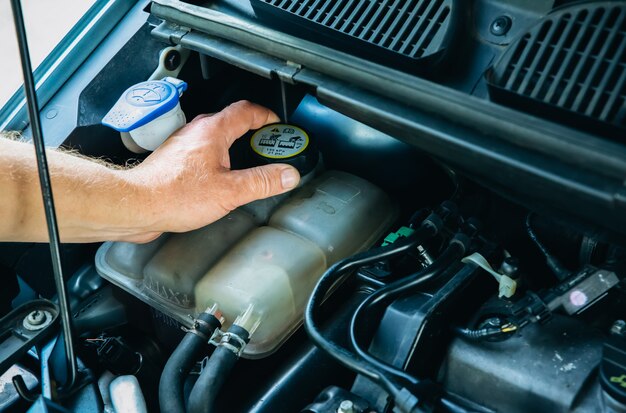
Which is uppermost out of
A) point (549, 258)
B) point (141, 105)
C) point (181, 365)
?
point (141, 105)

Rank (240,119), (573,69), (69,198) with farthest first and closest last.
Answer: (240,119)
(69,198)
(573,69)

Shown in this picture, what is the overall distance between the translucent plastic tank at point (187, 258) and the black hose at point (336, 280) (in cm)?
24

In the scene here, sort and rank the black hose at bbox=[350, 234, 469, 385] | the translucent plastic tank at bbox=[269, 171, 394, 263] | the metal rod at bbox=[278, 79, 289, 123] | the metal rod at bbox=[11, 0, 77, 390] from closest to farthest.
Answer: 1. the metal rod at bbox=[11, 0, 77, 390]
2. the black hose at bbox=[350, 234, 469, 385]
3. the translucent plastic tank at bbox=[269, 171, 394, 263]
4. the metal rod at bbox=[278, 79, 289, 123]

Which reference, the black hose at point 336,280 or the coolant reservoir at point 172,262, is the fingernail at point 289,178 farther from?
the black hose at point 336,280

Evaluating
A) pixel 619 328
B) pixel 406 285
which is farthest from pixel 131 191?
pixel 619 328

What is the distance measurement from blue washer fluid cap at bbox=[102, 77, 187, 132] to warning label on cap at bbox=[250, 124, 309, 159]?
6.3 inches

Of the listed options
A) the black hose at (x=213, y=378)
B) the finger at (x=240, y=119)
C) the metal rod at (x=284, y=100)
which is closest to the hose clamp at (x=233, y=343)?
the black hose at (x=213, y=378)

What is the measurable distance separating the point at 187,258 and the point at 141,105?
27cm

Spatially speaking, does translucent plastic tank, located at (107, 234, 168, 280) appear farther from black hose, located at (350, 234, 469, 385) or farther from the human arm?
black hose, located at (350, 234, 469, 385)

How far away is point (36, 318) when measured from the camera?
0.98m

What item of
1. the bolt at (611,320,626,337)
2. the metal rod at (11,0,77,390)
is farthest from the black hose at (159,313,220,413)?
the bolt at (611,320,626,337)

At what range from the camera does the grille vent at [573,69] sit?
0.76 meters

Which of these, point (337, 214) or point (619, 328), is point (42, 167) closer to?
point (337, 214)

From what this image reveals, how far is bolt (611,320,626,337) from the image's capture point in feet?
2.67
